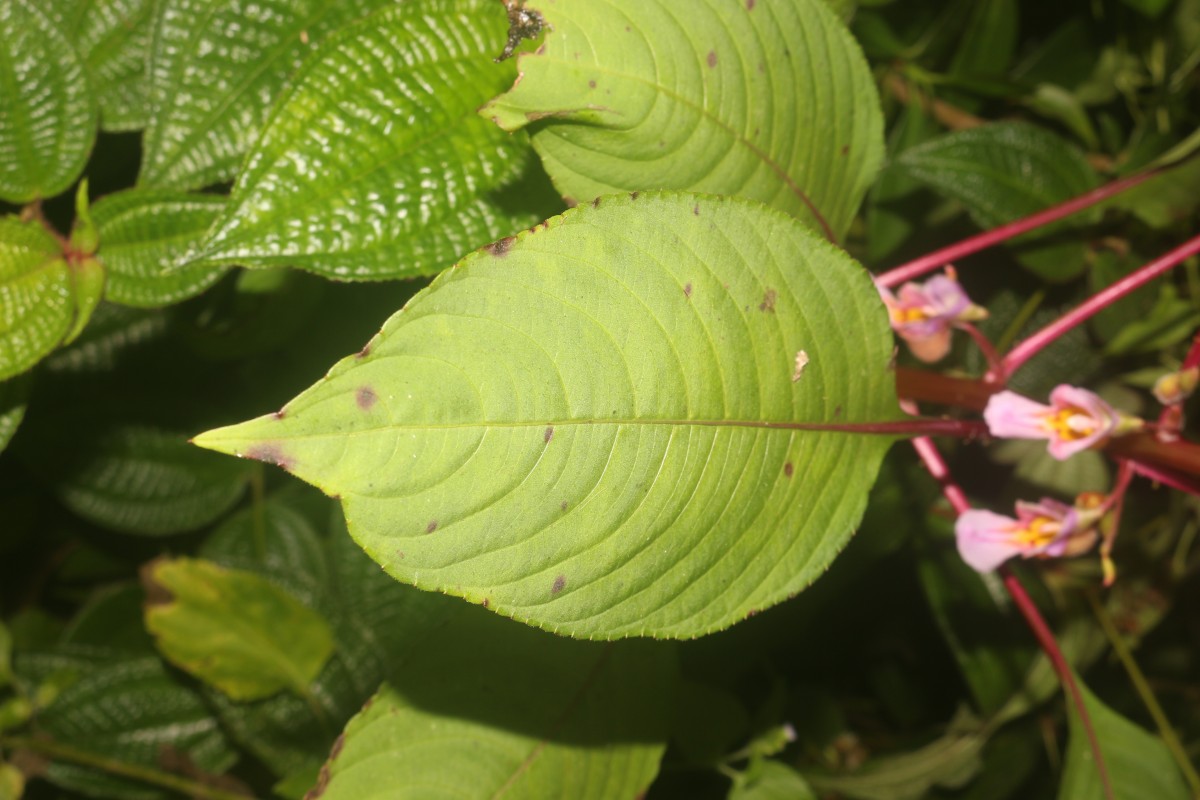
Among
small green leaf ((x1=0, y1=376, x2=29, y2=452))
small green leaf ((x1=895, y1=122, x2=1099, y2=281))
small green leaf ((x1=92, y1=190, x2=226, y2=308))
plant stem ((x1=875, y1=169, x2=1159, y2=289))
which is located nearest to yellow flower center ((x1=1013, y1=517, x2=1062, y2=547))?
plant stem ((x1=875, y1=169, x2=1159, y2=289))

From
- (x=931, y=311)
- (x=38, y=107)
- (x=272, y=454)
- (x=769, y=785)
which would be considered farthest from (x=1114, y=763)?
(x=38, y=107)

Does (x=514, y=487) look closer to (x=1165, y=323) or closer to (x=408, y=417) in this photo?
(x=408, y=417)

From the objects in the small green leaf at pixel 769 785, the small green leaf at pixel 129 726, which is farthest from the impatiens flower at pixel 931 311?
the small green leaf at pixel 129 726

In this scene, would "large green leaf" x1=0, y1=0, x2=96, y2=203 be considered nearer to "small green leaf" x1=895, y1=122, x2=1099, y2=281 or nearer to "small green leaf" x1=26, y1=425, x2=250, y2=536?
"small green leaf" x1=26, y1=425, x2=250, y2=536

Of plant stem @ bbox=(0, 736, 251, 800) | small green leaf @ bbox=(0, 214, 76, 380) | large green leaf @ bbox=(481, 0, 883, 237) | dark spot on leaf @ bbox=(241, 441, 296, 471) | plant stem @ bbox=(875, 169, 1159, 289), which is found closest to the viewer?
dark spot on leaf @ bbox=(241, 441, 296, 471)

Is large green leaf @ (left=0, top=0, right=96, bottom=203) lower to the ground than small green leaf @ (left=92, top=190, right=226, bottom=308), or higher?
higher

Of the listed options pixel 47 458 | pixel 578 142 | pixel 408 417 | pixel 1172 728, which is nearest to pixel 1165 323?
pixel 1172 728

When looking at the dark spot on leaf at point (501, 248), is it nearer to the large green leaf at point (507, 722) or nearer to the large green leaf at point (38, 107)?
the large green leaf at point (507, 722)

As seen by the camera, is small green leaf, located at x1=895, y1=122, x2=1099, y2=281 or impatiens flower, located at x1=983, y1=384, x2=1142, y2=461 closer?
impatiens flower, located at x1=983, y1=384, x2=1142, y2=461
